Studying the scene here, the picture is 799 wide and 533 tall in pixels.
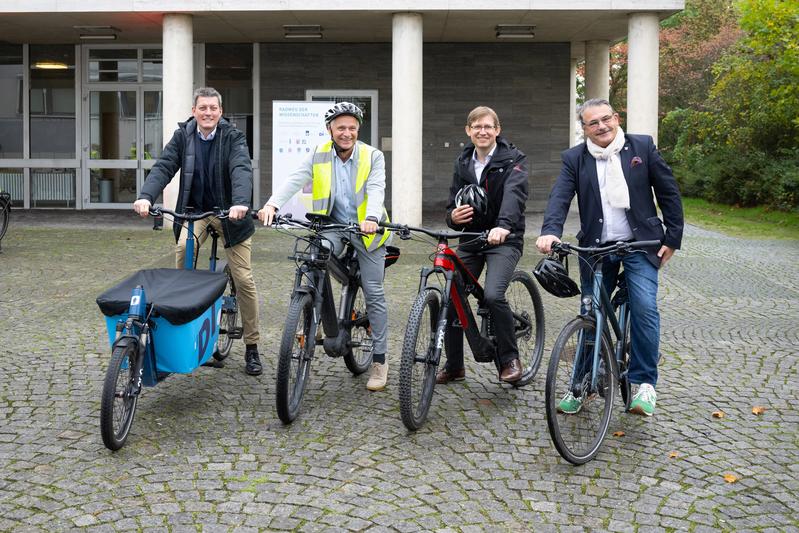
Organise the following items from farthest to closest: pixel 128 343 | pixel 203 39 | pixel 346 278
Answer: pixel 203 39 < pixel 346 278 < pixel 128 343

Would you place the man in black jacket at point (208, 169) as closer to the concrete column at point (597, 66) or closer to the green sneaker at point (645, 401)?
the green sneaker at point (645, 401)

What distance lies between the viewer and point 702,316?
920 centimetres

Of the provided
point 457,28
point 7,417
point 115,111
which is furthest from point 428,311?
point 115,111

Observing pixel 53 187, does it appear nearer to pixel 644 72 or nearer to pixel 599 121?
pixel 644 72

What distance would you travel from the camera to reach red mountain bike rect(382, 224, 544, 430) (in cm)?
516

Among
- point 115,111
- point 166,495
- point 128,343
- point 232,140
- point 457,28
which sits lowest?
point 166,495

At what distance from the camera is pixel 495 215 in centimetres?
610

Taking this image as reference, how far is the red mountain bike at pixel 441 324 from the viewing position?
16.9ft

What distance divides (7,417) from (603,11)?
14.1 m

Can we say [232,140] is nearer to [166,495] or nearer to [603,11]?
[166,495]

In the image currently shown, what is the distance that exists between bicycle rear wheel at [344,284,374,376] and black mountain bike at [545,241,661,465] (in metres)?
1.50

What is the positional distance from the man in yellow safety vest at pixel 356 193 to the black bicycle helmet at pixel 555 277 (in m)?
1.27

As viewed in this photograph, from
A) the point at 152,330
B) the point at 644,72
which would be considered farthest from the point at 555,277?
the point at 644,72

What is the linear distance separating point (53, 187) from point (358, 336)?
56.8 feet
